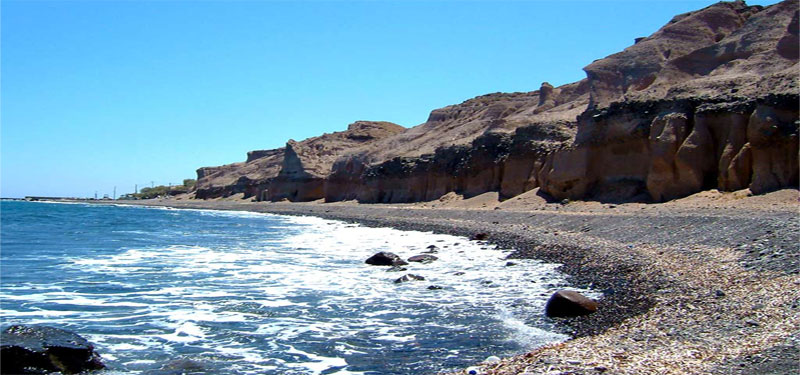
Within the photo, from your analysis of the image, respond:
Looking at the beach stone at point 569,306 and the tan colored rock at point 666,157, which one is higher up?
the tan colored rock at point 666,157

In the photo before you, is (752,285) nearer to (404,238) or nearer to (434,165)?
(404,238)

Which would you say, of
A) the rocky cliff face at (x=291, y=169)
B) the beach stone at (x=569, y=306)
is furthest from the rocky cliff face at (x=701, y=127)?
the rocky cliff face at (x=291, y=169)

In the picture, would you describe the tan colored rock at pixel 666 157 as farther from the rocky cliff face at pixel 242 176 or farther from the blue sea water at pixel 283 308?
the rocky cliff face at pixel 242 176

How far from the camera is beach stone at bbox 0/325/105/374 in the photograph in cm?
773

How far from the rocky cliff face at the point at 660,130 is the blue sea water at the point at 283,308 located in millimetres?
11909

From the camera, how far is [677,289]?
10992 mm

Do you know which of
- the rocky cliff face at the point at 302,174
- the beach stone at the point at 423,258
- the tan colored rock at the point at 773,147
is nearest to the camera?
the beach stone at the point at 423,258

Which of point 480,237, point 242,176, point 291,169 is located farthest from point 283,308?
point 242,176

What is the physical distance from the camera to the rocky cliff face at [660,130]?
25.1m

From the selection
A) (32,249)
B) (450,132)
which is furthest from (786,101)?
(450,132)

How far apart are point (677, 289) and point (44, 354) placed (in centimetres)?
1020

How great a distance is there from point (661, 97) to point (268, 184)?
6688cm

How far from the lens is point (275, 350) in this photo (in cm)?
908

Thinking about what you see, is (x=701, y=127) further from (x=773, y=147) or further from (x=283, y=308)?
(x=283, y=308)
